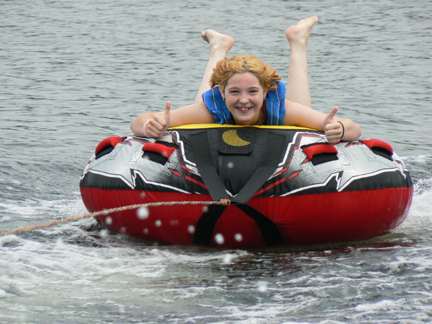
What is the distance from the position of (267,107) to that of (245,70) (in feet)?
1.08

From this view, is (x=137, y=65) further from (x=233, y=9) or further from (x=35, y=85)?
(x=233, y=9)

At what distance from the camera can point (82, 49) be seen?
15938 millimetres

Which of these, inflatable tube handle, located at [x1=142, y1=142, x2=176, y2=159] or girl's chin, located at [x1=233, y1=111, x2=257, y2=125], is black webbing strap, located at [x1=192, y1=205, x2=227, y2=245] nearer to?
inflatable tube handle, located at [x1=142, y1=142, x2=176, y2=159]

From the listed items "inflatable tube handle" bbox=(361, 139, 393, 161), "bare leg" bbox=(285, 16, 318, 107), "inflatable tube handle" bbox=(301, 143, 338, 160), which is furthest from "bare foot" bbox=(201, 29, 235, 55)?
"inflatable tube handle" bbox=(301, 143, 338, 160)

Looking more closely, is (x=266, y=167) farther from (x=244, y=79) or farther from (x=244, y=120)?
(x=244, y=79)

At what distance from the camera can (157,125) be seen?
4066 mm

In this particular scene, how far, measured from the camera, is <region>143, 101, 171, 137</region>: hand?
407 centimetres

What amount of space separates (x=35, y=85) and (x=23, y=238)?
7795 mm

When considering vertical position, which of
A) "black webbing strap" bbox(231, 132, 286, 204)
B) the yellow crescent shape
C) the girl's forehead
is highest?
the girl's forehead

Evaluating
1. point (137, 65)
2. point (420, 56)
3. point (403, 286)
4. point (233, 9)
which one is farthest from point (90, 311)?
point (233, 9)

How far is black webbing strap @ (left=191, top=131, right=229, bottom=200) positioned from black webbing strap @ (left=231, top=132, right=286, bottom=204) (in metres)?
0.11

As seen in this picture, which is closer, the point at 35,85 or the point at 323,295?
the point at 323,295

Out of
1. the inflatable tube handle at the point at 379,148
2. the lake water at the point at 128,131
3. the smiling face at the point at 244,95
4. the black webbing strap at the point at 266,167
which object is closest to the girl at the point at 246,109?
the smiling face at the point at 244,95

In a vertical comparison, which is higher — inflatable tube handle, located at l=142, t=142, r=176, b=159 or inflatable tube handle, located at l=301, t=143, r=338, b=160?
inflatable tube handle, located at l=142, t=142, r=176, b=159
